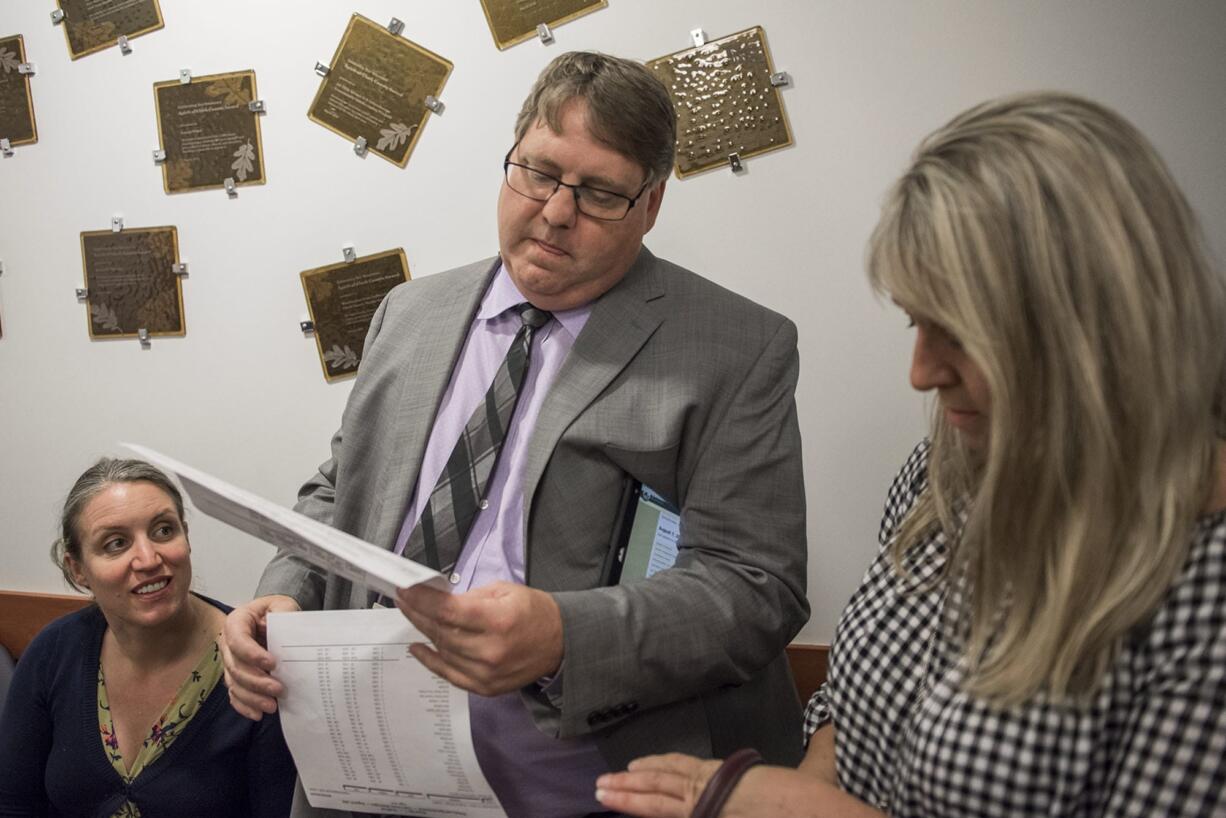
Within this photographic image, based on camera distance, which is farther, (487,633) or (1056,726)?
(487,633)

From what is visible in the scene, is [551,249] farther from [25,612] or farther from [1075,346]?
[25,612]

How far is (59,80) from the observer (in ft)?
8.53

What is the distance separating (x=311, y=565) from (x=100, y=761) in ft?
2.39

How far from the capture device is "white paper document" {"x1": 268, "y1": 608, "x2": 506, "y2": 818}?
1.26 metres

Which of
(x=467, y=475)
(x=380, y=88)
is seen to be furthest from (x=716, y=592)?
(x=380, y=88)

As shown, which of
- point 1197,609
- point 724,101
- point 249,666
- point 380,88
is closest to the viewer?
point 1197,609

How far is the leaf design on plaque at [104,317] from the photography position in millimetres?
2668

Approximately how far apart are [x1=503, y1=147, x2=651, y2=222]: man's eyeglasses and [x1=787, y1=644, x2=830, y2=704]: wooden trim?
118 cm

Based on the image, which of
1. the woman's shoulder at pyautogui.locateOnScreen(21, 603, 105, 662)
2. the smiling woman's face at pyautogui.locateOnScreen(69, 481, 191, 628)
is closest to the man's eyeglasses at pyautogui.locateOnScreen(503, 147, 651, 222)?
the smiling woman's face at pyautogui.locateOnScreen(69, 481, 191, 628)

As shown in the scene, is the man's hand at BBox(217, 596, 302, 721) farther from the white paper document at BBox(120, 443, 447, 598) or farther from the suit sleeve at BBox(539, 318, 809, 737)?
the suit sleeve at BBox(539, 318, 809, 737)

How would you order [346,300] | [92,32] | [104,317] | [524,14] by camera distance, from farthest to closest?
[104,317], [92,32], [346,300], [524,14]

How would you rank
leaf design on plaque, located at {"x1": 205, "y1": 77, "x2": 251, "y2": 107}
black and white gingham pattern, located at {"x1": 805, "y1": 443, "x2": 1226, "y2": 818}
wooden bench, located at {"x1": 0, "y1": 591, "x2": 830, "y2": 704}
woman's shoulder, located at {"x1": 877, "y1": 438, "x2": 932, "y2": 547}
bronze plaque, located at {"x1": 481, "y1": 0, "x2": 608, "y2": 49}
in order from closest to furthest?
black and white gingham pattern, located at {"x1": 805, "y1": 443, "x2": 1226, "y2": 818} < woman's shoulder, located at {"x1": 877, "y1": 438, "x2": 932, "y2": 547} < bronze plaque, located at {"x1": 481, "y1": 0, "x2": 608, "y2": 49} < leaf design on plaque, located at {"x1": 205, "y1": 77, "x2": 251, "y2": 107} < wooden bench, located at {"x1": 0, "y1": 591, "x2": 830, "y2": 704}

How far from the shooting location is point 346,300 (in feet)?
8.00

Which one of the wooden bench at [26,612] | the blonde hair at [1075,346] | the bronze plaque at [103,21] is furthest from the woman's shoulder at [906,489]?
the wooden bench at [26,612]
